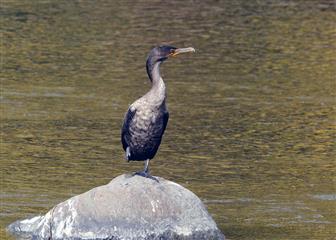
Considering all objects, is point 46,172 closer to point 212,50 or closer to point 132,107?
point 132,107

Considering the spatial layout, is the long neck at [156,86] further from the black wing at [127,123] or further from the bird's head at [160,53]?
the black wing at [127,123]

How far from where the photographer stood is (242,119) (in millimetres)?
23109

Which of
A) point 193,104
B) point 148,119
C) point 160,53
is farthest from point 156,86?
point 193,104

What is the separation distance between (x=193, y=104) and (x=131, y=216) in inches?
410

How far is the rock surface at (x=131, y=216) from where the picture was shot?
1402cm

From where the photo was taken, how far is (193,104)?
24391mm

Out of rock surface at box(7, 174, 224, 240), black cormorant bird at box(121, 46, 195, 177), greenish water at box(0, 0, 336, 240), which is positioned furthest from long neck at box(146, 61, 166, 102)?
greenish water at box(0, 0, 336, 240)

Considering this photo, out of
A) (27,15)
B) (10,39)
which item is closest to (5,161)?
(10,39)

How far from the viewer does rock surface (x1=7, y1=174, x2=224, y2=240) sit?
46.0 ft

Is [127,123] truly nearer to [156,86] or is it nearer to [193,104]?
[156,86]

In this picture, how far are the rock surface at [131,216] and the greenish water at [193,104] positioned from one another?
610 mm

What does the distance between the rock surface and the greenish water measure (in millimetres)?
610

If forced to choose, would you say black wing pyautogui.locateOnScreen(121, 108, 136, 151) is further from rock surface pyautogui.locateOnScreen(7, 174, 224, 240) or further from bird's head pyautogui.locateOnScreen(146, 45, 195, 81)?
bird's head pyautogui.locateOnScreen(146, 45, 195, 81)

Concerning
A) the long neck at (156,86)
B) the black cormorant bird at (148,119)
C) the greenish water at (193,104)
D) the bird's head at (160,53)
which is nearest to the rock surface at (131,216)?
the black cormorant bird at (148,119)
